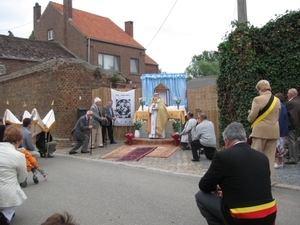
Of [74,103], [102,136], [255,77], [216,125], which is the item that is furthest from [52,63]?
[255,77]

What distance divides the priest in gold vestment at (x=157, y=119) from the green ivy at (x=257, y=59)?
3664mm

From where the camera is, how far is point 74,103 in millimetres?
16531

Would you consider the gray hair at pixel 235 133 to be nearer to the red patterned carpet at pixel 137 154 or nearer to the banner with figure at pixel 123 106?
the red patterned carpet at pixel 137 154

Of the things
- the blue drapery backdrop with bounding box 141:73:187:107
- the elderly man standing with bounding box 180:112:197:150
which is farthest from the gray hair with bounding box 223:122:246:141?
the blue drapery backdrop with bounding box 141:73:187:107

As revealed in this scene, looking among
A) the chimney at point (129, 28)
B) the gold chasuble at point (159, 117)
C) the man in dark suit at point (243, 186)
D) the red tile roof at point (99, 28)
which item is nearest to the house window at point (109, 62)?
the red tile roof at point (99, 28)

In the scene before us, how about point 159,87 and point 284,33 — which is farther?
point 159,87

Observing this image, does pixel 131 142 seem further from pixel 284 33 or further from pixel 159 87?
pixel 284 33

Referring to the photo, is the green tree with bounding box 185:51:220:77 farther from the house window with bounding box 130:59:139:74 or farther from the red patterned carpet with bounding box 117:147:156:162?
the red patterned carpet with bounding box 117:147:156:162

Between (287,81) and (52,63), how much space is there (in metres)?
10.4

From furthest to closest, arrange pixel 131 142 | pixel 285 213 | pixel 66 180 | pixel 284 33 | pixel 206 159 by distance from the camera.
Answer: pixel 131 142 → pixel 206 159 → pixel 284 33 → pixel 66 180 → pixel 285 213

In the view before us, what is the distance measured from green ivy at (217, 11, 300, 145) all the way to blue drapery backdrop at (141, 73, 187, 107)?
A: 17.1 feet

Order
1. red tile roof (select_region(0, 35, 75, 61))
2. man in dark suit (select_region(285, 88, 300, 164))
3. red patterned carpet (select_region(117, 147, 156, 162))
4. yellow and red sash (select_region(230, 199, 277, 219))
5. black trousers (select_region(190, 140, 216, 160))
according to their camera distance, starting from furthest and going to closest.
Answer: red tile roof (select_region(0, 35, 75, 61)) < red patterned carpet (select_region(117, 147, 156, 162)) < black trousers (select_region(190, 140, 216, 160)) < man in dark suit (select_region(285, 88, 300, 164)) < yellow and red sash (select_region(230, 199, 277, 219))

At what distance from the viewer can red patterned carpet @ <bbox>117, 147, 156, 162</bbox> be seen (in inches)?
467

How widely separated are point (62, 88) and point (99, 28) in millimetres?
18462
